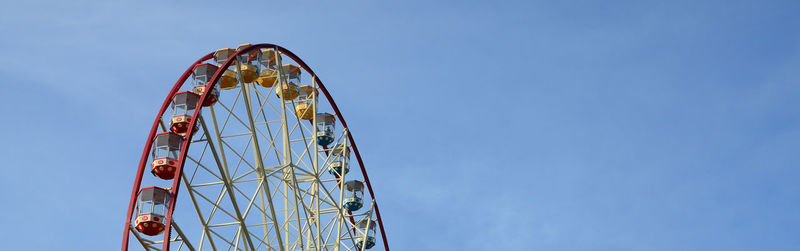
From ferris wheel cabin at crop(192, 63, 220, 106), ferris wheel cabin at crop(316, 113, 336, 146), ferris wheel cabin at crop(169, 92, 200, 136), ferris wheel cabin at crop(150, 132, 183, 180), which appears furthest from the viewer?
ferris wheel cabin at crop(316, 113, 336, 146)

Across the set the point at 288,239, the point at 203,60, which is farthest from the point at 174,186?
the point at 288,239

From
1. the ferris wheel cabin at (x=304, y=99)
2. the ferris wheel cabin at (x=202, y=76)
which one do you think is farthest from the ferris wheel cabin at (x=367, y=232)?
the ferris wheel cabin at (x=202, y=76)

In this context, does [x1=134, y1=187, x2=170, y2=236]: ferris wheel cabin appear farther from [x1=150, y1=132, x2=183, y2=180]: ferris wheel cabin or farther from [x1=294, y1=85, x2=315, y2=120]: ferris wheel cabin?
[x1=294, y1=85, x2=315, y2=120]: ferris wheel cabin

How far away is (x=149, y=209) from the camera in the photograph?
28.1 meters

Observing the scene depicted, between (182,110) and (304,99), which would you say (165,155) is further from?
(304,99)

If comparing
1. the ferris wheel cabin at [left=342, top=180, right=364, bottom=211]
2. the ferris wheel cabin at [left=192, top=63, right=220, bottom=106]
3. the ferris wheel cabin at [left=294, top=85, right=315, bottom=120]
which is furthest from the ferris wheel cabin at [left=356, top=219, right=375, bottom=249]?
the ferris wheel cabin at [left=192, top=63, right=220, bottom=106]

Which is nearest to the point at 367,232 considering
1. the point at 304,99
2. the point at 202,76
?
the point at 304,99

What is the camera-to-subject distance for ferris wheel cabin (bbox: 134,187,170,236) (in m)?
28.1

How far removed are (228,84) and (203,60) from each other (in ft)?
4.56

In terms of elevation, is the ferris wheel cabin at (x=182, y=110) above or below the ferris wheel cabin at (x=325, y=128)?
below

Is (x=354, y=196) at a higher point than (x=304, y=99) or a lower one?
lower

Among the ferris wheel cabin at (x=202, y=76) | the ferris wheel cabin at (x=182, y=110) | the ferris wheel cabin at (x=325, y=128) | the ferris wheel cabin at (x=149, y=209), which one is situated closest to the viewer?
the ferris wheel cabin at (x=149, y=209)

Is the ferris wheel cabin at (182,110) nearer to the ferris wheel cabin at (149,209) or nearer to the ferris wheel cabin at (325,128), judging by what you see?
the ferris wheel cabin at (149,209)

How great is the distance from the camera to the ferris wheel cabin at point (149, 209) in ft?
92.2
